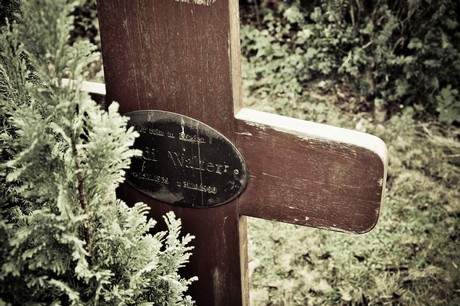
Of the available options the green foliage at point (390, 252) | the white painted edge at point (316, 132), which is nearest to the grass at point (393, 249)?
the green foliage at point (390, 252)

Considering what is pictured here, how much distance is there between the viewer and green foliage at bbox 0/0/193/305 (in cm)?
124

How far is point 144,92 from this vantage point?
1.72 m

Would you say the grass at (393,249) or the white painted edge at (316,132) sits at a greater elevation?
the white painted edge at (316,132)

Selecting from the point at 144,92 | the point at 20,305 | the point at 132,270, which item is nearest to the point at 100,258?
the point at 132,270

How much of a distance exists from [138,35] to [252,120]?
52 cm

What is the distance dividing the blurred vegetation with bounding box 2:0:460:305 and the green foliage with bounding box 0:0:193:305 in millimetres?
1538

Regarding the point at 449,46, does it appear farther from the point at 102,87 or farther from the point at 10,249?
the point at 10,249

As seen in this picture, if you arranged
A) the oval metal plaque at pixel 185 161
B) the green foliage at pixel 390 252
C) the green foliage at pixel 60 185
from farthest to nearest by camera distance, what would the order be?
the green foliage at pixel 390 252 → the oval metal plaque at pixel 185 161 → the green foliage at pixel 60 185

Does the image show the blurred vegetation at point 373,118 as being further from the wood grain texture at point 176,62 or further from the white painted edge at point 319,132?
the white painted edge at point 319,132

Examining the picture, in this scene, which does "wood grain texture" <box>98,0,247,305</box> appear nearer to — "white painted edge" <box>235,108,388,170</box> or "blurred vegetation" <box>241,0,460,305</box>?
"white painted edge" <box>235,108,388,170</box>

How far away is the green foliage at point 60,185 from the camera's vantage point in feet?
4.07

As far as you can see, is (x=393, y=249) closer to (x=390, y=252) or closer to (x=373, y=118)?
(x=390, y=252)

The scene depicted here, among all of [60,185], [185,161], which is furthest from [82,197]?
[185,161]

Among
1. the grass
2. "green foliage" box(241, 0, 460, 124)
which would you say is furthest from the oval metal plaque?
"green foliage" box(241, 0, 460, 124)
